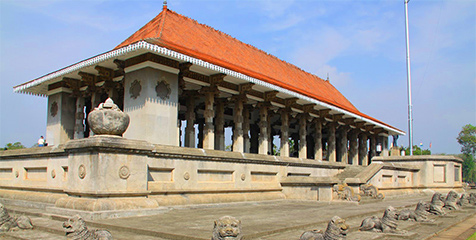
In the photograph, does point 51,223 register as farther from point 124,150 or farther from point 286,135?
point 286,135

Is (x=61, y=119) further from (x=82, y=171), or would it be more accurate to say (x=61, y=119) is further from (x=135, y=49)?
(x=82, y=171)

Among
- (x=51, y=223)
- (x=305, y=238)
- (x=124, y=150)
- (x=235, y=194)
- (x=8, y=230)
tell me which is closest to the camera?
(x=305, y=238)

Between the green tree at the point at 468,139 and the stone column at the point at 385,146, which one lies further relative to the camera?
the green tree at the point at 468,139

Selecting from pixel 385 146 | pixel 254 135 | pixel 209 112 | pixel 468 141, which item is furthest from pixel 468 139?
pixel 209 112

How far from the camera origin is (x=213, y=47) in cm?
1742

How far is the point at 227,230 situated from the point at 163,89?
9.67 metres

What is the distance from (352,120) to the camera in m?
26.5

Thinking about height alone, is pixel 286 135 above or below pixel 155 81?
below

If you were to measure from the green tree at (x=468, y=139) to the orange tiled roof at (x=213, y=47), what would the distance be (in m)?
58.6

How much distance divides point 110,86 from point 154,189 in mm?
7818

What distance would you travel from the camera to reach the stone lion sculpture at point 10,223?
6.47 meters

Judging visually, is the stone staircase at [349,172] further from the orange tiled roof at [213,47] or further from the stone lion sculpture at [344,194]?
the stone lion sculpture at [344,194]

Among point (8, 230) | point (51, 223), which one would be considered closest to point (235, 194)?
point (51, 223)

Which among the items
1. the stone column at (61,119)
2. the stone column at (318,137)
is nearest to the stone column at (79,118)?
the stone column at (61,119)
